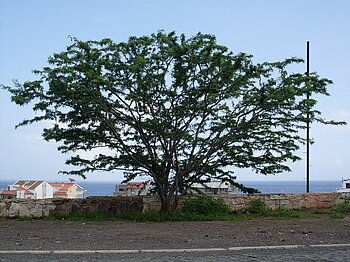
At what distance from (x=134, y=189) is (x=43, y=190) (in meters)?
23.2

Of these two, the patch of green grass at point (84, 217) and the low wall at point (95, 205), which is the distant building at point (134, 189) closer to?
the low wall at point (95, 205)

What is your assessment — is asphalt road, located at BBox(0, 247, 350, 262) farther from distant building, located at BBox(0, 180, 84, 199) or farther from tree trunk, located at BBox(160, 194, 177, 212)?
distant building, located at BBox(0, 180, 84, 199)

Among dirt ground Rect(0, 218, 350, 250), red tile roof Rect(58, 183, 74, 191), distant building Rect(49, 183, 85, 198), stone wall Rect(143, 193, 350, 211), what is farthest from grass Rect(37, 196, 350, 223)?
red tile roof Rect(58, 183, 74, 191)

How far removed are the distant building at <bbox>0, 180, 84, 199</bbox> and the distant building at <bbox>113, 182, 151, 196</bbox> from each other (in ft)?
38.4

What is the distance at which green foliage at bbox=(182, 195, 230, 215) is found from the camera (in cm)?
1409

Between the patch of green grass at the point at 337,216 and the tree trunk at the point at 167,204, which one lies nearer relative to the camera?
the patch of green grass at the point at 337,216

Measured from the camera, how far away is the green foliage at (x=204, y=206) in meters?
14.1

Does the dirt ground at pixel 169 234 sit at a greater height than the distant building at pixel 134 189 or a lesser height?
lesser

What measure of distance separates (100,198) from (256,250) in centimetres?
840

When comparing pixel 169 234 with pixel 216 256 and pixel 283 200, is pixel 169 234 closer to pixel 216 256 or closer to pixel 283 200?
pixel 216 256

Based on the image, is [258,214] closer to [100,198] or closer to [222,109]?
[222,109]

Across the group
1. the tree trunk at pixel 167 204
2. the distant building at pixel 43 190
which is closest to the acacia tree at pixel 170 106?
the tree trunk at pixel 167 204

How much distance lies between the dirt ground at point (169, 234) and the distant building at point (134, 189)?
3.24m

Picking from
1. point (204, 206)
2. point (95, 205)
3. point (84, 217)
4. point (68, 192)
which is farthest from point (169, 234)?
point (68, 192)
